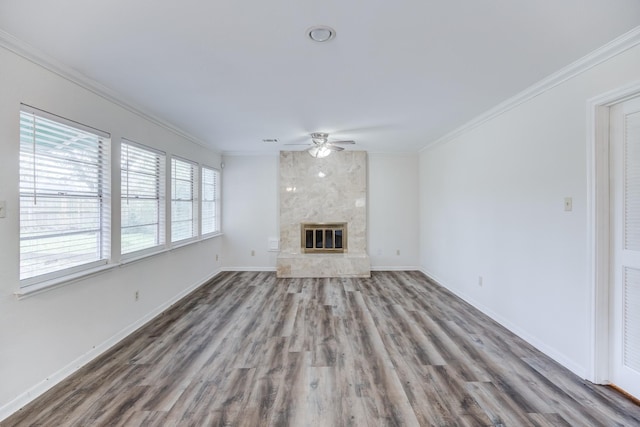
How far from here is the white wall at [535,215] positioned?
8.07 feet

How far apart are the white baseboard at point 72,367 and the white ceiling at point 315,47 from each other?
2375 millimetres

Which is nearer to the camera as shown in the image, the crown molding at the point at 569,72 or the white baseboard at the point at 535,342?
the crown molding at the point at 569,72

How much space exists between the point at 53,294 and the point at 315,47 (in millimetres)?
2689

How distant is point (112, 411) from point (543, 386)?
10.0 ft

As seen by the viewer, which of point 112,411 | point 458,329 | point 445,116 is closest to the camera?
point 112,411

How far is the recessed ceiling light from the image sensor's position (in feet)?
6.21

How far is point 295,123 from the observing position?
13.4 ft

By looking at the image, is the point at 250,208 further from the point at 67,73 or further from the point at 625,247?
the point at 625,247

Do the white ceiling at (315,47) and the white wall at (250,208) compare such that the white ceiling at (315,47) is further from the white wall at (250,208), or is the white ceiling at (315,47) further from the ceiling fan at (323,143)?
the white wall at (250,208)

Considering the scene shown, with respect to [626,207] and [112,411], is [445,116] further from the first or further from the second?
[112,411]

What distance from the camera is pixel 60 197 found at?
2482 millimetres

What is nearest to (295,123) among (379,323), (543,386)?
(379,323)

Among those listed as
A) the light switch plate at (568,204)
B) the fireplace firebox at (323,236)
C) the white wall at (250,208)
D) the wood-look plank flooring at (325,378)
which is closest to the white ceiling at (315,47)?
the light switch plate at (568,204)

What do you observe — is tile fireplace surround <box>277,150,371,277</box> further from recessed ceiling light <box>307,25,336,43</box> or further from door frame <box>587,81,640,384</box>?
recessed ceiling light <box>307,25,336,43</box>
